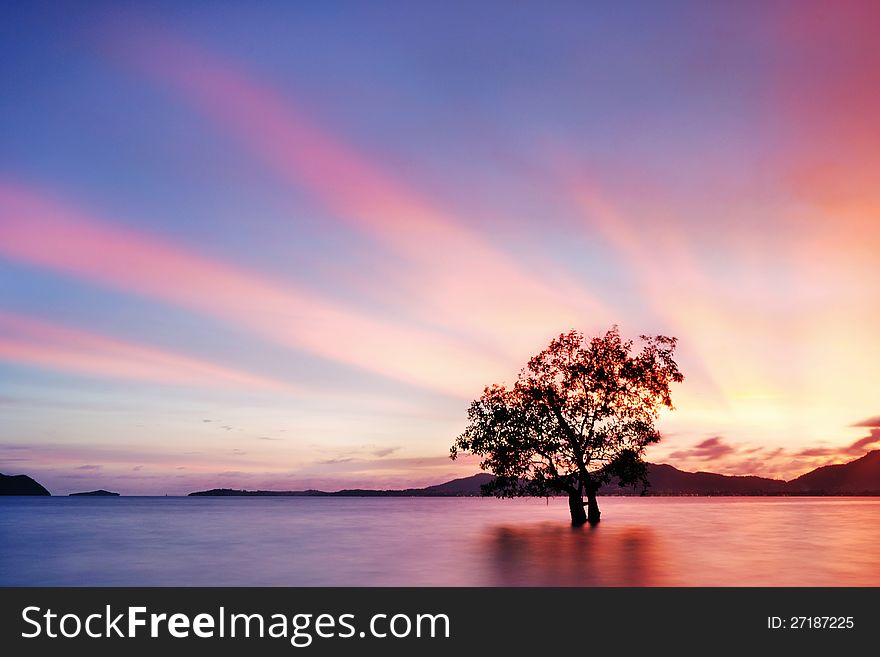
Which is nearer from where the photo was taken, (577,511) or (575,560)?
(575,560)

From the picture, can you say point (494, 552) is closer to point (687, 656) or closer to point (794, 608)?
point (794, 608)

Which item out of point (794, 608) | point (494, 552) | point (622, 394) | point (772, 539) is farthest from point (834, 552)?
point (794, 608)

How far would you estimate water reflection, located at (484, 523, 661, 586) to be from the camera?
30.7 metres

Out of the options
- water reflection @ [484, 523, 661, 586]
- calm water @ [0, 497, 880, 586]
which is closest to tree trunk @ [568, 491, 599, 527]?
calm water @ [0, 497, 880, 586]

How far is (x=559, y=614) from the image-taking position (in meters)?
22.3

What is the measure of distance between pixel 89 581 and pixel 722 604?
87.7 ft

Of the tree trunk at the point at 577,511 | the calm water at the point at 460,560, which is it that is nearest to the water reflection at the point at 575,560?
the calm water at the point at 460,560

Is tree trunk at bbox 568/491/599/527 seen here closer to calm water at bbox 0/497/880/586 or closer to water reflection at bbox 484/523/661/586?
calm water at bbox 0/497/880/586

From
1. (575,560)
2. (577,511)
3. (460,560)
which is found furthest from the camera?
(577,511)

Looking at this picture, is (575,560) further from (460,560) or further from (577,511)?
(577,511)

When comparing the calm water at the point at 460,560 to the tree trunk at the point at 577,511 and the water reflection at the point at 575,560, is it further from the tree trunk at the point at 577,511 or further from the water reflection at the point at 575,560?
the tree trunk at the point at 577,511

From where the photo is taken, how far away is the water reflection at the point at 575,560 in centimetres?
3073

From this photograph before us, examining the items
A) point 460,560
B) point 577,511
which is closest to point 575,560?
point 460,560

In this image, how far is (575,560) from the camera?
123ft
